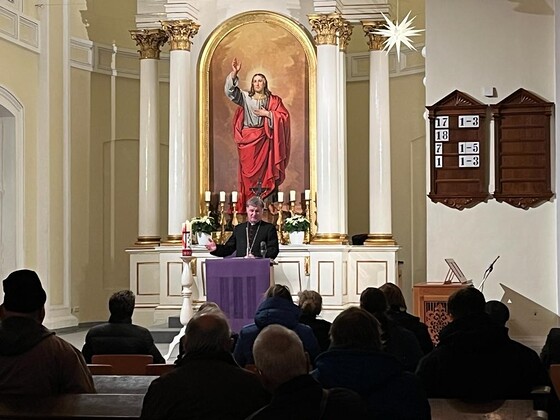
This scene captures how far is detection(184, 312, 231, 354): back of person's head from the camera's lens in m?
3.44

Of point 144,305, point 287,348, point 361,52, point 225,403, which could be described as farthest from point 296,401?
point 361,52

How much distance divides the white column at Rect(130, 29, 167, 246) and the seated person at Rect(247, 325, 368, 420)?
10369 mm

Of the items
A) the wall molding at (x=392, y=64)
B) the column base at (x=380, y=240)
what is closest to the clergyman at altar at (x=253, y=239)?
the column base at (x=380, y=240)

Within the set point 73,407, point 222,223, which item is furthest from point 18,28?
point 73,407

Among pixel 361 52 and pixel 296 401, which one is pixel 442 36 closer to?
pixel 361 52

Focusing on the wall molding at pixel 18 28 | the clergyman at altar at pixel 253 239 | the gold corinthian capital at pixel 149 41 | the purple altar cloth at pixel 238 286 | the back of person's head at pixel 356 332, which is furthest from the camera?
the gold corinthian capital at pixel 149 41

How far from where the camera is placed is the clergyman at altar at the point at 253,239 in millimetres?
10539

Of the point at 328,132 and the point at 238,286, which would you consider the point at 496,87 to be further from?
the point at 238,286

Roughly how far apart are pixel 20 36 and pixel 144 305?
4.02 m

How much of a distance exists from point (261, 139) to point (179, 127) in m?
1.14

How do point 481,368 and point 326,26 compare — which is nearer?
point 481,368

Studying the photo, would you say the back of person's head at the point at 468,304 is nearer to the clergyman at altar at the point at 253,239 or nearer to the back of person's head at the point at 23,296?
the back of person's head at the point at 23,296

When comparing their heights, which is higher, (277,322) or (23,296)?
(23,296)

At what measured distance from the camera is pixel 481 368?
14.5 feet
